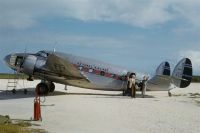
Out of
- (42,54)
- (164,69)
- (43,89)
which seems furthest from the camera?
(164,69)

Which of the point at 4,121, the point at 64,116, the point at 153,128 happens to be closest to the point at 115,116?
the point at 64,116

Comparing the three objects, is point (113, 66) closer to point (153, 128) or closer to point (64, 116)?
point (64, 116)

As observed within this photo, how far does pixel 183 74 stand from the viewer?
29469mm

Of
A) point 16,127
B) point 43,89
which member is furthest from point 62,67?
point 16,127

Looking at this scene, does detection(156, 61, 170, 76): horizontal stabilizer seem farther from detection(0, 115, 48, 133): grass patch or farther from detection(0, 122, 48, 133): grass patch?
detection(0, 122, 48, 133): grass patch

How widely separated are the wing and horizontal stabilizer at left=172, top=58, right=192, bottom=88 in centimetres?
669

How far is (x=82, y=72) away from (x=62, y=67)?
102 inches

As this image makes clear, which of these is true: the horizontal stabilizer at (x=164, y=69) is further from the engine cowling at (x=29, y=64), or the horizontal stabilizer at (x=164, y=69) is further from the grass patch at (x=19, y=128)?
the grass patch at (x=19, y=128)

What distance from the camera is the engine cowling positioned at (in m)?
26.6

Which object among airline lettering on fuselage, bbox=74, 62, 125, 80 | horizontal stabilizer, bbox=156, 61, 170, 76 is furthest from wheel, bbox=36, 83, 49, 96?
horizontal stabilizer, bbox=156, 61, 170, 76

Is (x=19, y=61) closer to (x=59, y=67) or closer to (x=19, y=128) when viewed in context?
(x=59, y=67)

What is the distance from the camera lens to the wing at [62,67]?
2545cm

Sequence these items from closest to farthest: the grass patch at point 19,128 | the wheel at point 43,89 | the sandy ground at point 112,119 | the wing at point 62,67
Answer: the grass patch at point 19,128 < the sandy ground at point 112,119 < the wing at point 62,67 < the wheel at point 43,89

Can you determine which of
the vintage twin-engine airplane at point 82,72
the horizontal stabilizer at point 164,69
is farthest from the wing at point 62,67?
the horizontal stabilizer at point 164,69
